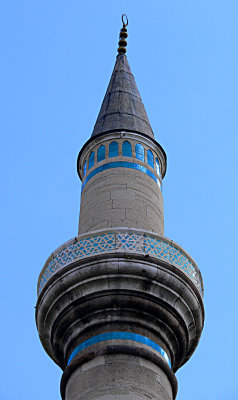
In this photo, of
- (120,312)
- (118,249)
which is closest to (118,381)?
(120,312)

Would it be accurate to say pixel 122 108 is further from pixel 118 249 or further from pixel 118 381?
pixel 118 381

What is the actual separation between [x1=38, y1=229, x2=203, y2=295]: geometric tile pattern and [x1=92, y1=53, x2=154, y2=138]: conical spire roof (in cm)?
351

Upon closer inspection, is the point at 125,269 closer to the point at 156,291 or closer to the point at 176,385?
the point at 156,291

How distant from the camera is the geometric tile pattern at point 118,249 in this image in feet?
36.4

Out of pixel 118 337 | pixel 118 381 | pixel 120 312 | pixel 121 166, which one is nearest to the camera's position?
pixel 118 381

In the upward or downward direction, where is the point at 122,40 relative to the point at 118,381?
upward

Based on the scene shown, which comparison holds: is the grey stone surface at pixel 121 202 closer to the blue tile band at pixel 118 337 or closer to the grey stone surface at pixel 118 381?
the blue tile band at pixel 118 337

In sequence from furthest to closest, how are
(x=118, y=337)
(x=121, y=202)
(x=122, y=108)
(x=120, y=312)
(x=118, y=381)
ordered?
(x=122, y=108), (x=121, y=202), (x=120, y=312), (x=118, y=337), (x=118, y=381)

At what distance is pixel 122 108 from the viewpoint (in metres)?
15.1

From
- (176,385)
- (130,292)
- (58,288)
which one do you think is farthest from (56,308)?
(176,385)

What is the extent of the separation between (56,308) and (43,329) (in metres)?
0.49

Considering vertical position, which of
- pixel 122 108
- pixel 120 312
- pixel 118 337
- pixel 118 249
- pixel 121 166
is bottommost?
pixel 118 337

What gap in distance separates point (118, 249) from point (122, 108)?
15.8 ft

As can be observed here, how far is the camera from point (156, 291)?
11.0 m
